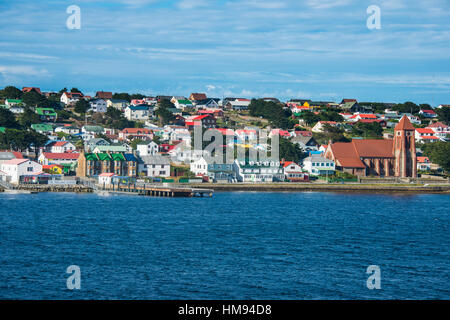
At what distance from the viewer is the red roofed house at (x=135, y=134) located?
9819 cm

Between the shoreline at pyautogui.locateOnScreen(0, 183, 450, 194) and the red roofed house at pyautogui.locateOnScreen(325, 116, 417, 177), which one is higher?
the red roofed house at pyautogui.locateOnScreen(325, 116, 417, 177)

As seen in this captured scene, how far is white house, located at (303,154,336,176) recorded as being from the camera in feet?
266

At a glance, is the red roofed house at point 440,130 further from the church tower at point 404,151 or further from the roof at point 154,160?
the roof at point 154,160

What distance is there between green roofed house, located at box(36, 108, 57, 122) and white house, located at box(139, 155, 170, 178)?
1547 inches

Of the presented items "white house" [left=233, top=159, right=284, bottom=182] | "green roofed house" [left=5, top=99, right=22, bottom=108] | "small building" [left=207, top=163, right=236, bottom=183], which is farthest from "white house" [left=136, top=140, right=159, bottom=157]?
"green roofed house" [left=5, top=99, right=22, bottom=108]

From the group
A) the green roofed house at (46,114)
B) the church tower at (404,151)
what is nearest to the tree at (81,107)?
the green roofed house at (46,114)

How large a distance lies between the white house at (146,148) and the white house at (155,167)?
32.3 feet

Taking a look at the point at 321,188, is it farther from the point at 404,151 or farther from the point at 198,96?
the point at 198,96

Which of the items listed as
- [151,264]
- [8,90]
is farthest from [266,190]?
[8,90]

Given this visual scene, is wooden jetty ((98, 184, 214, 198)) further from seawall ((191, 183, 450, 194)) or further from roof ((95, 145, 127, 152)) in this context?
roof ((95, 145, 127, 152))

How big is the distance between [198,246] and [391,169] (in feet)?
198

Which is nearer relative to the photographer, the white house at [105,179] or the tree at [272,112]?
the white house at [105,179]

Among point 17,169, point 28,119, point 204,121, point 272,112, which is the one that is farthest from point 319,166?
point 28,119

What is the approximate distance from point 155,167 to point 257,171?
12.6 meters
